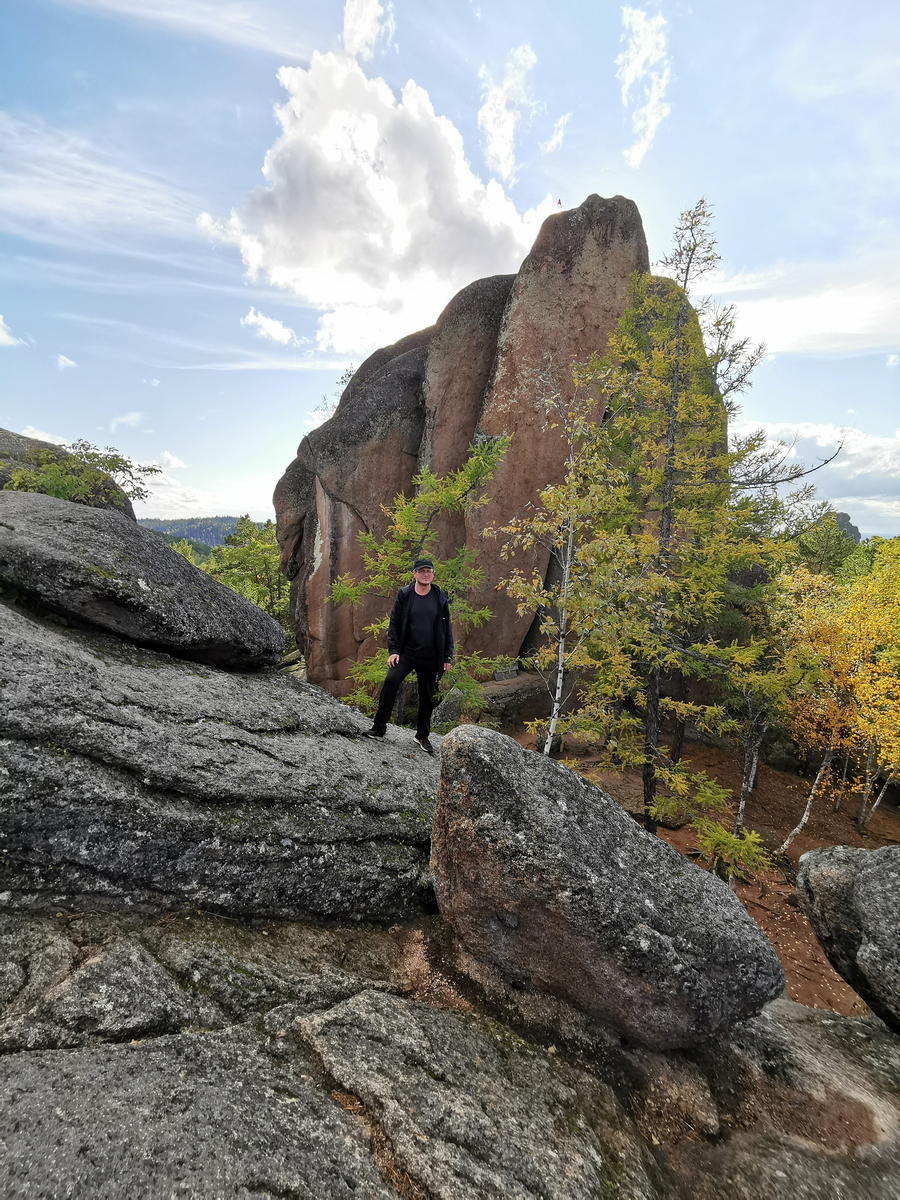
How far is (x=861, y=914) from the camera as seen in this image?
5.81 meters

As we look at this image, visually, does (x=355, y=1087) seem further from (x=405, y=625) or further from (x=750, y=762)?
(x=750, y=762)

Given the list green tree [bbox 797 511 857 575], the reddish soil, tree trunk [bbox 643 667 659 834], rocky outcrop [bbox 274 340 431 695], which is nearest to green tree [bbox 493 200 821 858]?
tree trunk [bbox 643 667 659 834]

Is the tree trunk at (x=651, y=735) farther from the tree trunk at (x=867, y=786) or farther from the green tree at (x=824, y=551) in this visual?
the green tree at (x=824, y=551)

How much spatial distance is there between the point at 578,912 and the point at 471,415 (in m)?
19.5

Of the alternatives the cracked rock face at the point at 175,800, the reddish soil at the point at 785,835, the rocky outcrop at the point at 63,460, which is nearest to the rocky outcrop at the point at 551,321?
the reddish soil at the point at 785,835

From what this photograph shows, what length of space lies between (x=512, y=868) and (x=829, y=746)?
15.7m

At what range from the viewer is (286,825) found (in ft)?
17.4

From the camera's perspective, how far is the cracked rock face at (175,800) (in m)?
4.34

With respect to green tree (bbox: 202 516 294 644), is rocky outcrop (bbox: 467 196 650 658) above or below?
above

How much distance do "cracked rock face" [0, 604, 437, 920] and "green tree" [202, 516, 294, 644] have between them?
896 inches

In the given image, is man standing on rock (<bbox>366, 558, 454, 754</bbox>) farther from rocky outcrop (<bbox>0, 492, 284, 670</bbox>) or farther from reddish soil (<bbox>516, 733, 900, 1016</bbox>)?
reddish soil (<bbox>516, 733, 900, 1016</bbox>)

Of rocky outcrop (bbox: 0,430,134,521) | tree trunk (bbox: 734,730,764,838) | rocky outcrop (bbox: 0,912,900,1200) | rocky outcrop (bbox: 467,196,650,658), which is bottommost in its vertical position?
tree trunk (bbox: 734,730,764,838)

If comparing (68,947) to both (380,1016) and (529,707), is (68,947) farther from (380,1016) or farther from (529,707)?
(529,707)

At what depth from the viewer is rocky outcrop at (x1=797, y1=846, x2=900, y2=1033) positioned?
5.47 m
